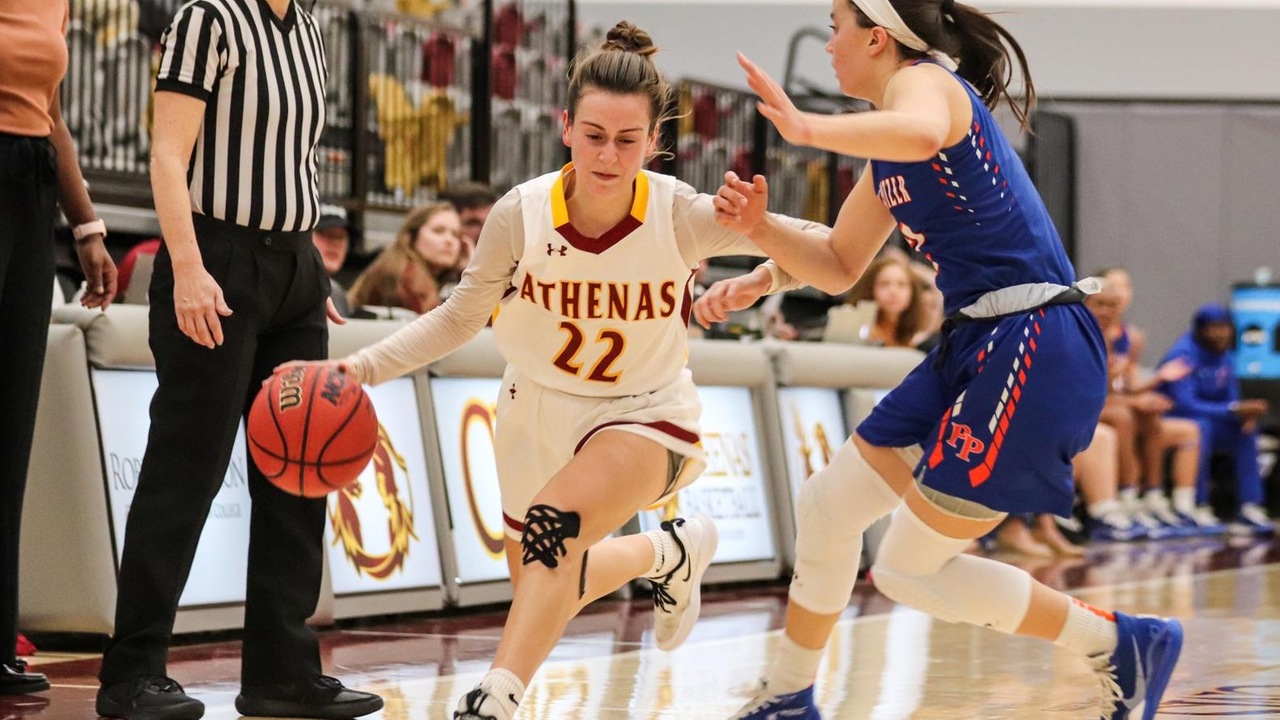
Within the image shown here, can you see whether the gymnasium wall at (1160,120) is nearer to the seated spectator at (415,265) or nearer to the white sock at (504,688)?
the seated spectator at (415,265)

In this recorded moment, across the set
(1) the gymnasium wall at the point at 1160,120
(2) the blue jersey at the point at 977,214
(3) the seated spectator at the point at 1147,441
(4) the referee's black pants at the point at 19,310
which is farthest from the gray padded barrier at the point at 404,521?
(1) the gymnasium wall at the point at 1160,120

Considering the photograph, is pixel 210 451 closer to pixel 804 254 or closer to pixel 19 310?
pixel 19 310

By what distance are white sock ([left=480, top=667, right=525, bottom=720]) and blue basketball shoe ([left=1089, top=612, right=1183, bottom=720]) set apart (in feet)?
4.42

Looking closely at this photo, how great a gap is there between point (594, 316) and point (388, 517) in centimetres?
264

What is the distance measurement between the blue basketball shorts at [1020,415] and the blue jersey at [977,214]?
4.0 inches

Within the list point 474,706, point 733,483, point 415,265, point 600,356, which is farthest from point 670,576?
point 733,483

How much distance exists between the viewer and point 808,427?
28.2 feet

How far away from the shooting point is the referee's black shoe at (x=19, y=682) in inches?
171

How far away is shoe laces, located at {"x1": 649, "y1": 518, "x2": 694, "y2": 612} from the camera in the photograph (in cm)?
451

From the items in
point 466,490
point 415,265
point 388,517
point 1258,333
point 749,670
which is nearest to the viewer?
point 749,670

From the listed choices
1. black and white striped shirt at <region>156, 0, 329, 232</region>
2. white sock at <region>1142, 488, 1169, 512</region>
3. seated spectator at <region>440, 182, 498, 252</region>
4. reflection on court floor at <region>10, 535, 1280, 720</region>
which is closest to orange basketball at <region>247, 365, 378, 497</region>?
black and white striped shirt at <region>156, 0, 329, 232</region>

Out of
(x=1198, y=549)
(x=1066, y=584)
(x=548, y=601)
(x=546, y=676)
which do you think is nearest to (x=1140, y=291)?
(x=1198, y=549)

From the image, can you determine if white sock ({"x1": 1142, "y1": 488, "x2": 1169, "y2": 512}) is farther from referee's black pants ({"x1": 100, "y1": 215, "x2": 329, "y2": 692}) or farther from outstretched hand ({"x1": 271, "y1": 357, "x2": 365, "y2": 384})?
outstretched hand ({"x1": 271, "y1": 357, "x2": 365, "y2": 384})

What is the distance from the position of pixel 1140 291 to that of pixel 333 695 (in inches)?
561
